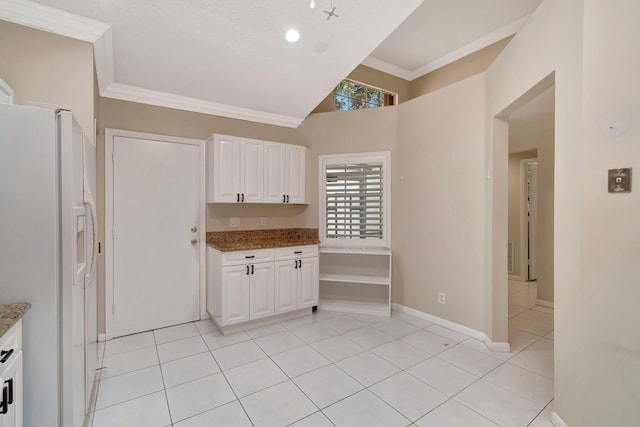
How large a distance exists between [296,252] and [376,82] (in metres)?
3.04

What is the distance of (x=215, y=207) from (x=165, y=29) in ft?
6.21

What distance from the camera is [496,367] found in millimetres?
2486

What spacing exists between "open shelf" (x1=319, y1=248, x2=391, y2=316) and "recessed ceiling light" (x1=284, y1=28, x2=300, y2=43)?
2425 millimetres

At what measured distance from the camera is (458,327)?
10.4 feet

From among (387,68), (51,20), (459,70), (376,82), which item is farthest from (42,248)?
(459,70)

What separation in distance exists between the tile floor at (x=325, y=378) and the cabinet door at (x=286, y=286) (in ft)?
0.80

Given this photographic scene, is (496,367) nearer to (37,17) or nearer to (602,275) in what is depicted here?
(602,275)

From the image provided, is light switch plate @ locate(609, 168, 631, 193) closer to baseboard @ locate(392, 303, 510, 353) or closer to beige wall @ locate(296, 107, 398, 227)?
baseboard @ locate(392, 303, 510, 353)

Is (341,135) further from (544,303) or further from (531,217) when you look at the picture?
(531,217)

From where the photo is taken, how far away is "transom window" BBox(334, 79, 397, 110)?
4.40 metres

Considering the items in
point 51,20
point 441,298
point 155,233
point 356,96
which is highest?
point 356,96

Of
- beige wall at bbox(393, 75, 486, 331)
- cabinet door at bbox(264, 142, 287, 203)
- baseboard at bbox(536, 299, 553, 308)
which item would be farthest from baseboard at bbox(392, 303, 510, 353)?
cabinet door at bbox(264, 142, 287, 203)

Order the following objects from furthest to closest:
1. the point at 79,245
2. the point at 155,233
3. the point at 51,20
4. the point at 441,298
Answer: the point at 441,298
the point at 155,233
the point at 51,20
the point at 79,245

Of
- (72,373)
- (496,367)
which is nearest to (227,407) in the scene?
(72,373)
